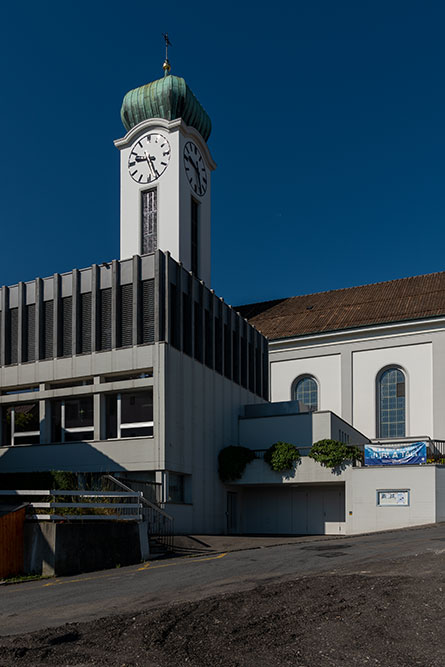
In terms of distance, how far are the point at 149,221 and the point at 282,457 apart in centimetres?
1612

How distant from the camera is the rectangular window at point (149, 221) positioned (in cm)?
4281

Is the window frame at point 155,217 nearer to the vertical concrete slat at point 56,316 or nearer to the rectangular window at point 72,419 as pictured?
the vertical concrete slat at point 56,316

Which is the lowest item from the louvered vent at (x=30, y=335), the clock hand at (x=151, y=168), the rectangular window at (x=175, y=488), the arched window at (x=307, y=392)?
the rectangular window at (x=175, y=488)

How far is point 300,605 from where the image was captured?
1073 centimetres

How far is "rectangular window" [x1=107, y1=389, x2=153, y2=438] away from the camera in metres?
30.4

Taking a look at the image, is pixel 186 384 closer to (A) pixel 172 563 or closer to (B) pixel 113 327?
(B) pixel 113 327

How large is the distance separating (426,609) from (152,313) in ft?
71.5

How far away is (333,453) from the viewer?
3303 centimetres

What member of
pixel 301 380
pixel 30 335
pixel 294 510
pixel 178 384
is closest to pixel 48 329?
pixel 30 335

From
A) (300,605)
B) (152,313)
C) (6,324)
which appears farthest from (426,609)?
(6,324)

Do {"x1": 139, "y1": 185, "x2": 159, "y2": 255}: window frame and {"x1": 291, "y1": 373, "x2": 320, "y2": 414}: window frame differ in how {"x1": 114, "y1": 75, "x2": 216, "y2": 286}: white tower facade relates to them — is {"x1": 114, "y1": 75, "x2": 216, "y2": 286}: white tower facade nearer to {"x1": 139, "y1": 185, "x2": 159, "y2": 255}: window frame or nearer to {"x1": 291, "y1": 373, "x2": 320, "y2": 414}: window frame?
{"x1": 139, "y1": 185, "x2": 159, "y2": 255}: window frame

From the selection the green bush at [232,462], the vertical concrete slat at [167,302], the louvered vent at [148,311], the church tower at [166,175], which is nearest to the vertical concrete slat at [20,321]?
the louvered vent at [148,311]

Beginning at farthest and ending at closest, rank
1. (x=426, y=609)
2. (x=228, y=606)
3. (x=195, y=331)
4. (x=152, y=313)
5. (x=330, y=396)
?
(x=330, y=396) → (x=195, y=331) → (x=152, y=313) → (x=228, y=606) → (x=426, y=609)

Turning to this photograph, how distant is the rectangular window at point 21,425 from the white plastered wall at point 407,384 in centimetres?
2027
